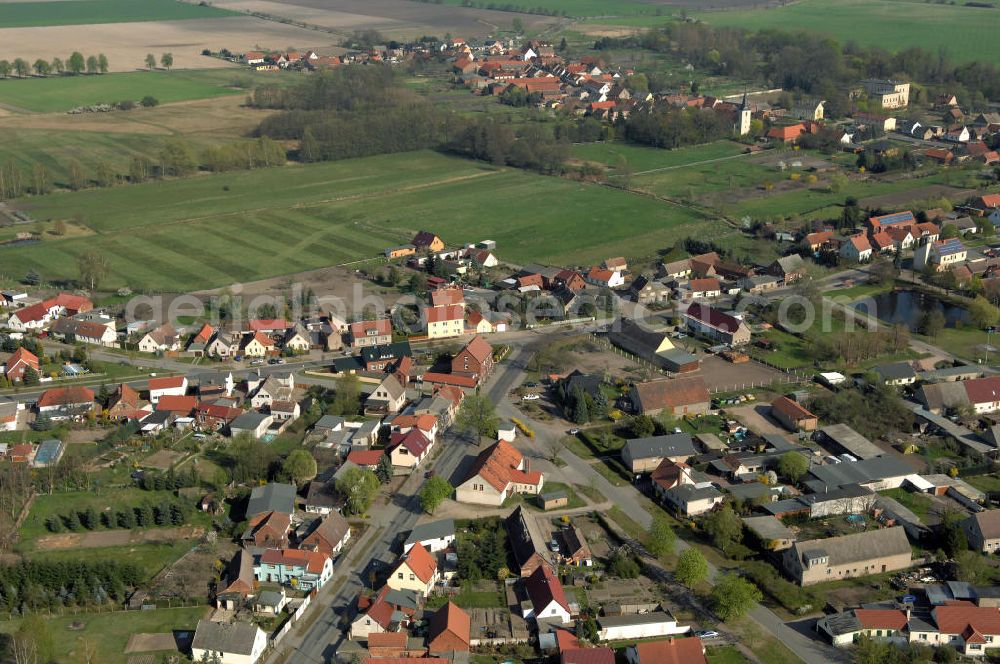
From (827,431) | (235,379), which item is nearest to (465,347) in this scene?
(235,379)

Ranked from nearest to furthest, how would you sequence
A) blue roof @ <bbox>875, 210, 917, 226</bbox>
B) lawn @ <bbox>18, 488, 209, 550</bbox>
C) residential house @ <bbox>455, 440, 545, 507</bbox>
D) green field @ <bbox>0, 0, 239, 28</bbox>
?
1. lawn @ <bbox>18, 488, 209, 550</bbox>
2. residential house @ <bbox>455, 440, 545, 507</bbox>
3. blue roof @ <bbox>875, 210, 917, 226</bbox>
4. green field @ <bbox>0, 0, 239, 28</bbox>

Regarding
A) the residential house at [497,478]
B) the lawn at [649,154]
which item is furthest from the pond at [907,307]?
the lawn at [649,154]

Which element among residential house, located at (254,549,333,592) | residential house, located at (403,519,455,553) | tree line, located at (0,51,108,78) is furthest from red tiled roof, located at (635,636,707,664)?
tree line, located at (0,51,108,78)

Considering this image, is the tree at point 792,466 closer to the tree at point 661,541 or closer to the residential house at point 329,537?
the tree at point 661,541

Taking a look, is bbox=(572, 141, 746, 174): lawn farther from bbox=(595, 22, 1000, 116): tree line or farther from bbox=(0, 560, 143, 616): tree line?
bbox=(0, 560, 143, 616): tree line

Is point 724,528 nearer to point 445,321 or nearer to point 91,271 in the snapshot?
point 445,321

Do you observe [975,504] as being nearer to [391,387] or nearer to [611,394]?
[611,394]

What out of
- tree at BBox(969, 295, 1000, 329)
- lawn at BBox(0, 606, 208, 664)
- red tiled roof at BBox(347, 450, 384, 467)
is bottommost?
lawn at BBox(0, 606, 208, 664)

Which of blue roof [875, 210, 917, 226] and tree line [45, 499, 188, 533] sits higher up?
blue roof [875, 210, 917, 226]
